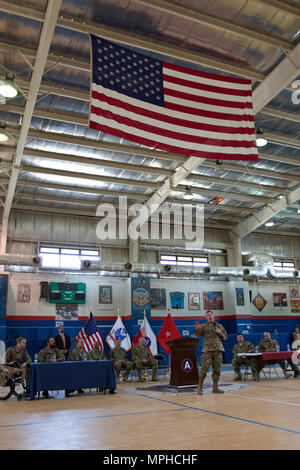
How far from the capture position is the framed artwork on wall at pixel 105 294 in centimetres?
1802

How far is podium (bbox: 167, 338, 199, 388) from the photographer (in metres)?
9.03

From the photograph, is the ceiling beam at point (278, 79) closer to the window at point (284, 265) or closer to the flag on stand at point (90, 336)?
the flag on stand at point (90, 336)

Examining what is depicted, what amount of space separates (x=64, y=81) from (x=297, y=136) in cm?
761

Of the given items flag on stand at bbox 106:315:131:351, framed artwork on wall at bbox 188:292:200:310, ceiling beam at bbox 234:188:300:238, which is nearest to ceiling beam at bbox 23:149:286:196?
ceiling beam at bbox 234:188:300:238

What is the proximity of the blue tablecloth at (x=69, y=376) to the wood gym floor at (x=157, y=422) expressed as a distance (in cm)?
32

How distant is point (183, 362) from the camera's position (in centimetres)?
909

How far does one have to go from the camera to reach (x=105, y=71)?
21.8 feet

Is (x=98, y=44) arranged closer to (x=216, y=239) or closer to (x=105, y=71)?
(x=105, y=71)

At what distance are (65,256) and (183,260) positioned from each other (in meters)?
6.02

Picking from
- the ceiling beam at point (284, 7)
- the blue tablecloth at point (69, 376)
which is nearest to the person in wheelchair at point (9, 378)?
the blue tablecloth at point (69, 376)

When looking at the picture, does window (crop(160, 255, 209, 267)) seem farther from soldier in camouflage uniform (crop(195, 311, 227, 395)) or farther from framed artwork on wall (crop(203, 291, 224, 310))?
soldier in camouflage uniform (crop(195, 311, 227, 395))

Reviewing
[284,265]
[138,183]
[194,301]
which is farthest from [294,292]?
[138,183]

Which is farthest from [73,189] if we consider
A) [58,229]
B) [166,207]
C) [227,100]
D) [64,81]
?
[227,100]

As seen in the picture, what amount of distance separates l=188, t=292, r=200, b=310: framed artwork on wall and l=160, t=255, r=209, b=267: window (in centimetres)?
153
